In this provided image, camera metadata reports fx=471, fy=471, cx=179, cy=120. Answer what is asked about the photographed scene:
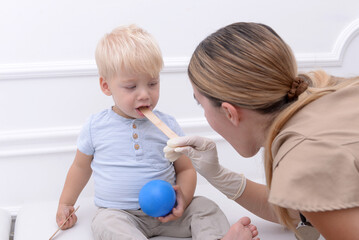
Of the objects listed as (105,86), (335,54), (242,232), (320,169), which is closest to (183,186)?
(242,232)

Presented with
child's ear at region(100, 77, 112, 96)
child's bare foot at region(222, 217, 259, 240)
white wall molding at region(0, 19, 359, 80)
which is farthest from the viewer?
white wall molding at region(0, 19, 359, 80)

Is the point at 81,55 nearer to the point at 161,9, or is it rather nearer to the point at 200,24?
the point at 161,9

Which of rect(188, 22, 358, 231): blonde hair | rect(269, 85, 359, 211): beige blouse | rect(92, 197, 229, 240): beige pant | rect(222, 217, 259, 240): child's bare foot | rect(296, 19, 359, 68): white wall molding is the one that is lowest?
rect(92, 197, 229, 240): beige pant

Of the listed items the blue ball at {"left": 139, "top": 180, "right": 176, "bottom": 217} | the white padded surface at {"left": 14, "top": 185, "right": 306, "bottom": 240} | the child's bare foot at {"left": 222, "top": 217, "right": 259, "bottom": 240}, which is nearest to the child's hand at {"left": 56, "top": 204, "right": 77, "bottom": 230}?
the white padded surface at {"left": 14, "top": 185, "right": 306, "bottom": 240}

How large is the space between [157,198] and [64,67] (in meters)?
0.73

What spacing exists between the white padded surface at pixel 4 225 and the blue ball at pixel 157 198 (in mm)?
485

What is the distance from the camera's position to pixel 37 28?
Result: 1.74 meters

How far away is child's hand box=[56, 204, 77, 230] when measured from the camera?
1441 mm

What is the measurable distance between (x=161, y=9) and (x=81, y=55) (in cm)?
36

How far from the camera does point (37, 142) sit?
180 cm

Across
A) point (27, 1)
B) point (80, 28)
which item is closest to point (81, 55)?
point (80, 28)

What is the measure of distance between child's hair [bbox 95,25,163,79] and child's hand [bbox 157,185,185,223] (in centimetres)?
35

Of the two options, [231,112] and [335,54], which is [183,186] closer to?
[231,112]

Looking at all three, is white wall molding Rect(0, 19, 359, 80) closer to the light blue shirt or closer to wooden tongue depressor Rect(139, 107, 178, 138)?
the light blue shirt
